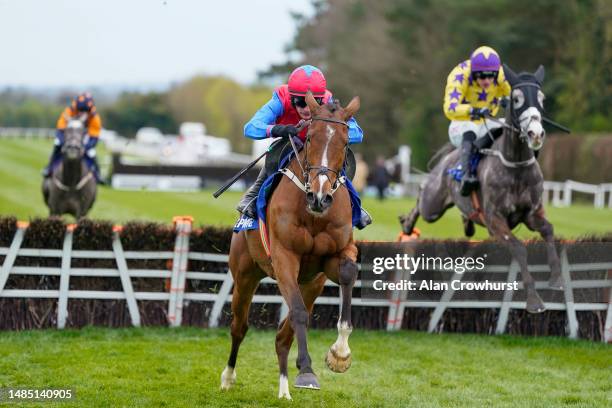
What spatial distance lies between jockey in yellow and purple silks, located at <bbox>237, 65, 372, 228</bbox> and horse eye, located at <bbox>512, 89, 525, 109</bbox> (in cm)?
347

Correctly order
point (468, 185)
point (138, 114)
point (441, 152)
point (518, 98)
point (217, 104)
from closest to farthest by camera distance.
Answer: point (518, 98), point (468, 185), point (441, 152), point (138, 114), point (217, 104)

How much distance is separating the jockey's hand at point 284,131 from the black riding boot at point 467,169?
4814mm

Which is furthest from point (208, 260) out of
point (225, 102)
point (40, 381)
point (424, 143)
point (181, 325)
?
point (225, 102)

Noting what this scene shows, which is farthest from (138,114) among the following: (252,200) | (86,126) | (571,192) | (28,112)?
(252,200)

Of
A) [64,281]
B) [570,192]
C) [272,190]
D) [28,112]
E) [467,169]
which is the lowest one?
[64,281]

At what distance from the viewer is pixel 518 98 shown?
10258mm

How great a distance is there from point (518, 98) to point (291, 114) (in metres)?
3.58

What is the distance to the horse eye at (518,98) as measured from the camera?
1020cm

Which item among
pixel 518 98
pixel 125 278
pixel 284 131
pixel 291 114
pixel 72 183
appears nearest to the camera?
pixel 284 131

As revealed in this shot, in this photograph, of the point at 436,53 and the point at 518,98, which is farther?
the point at 436,53

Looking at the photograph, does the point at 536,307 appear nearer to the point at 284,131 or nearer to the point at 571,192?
the point at 284,131

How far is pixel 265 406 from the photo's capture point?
712 cm

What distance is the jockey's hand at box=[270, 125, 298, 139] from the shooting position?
22.7 feet

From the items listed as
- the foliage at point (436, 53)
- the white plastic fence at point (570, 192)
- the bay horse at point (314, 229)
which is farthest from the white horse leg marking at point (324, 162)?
the foliage at point (436, 53)
